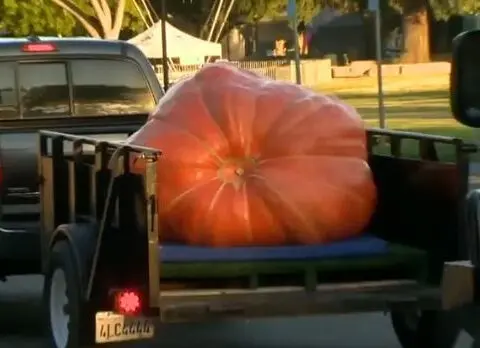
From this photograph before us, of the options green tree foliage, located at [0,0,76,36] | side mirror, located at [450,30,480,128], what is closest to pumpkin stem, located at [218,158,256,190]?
side mirror, located at [450,30,480,128]

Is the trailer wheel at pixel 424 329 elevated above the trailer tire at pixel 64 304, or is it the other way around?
the trailer tire at pixel 64 304

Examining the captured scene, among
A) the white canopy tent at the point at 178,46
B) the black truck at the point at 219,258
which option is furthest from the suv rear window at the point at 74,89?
the white canopy tent at the point at 178,46

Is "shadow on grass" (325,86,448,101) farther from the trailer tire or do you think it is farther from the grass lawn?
the trailer tire

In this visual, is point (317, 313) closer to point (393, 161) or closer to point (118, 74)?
point (393, 161)

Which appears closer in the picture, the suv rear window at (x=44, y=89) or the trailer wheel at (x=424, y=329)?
the trailer wheel at (x=424, y=329)

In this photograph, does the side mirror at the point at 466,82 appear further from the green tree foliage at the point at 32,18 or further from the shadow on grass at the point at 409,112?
the green tree foliage at the point at 32,18

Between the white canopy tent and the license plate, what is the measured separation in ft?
140

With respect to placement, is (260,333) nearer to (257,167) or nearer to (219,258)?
(257,167)

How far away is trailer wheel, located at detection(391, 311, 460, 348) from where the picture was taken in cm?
742

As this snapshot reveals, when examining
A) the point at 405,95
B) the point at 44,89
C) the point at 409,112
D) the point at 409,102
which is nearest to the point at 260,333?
the point at 44,89

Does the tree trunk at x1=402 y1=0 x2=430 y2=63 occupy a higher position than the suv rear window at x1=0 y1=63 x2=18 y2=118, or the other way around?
the tree trunk at x1=402 y1=0 x2=430 y2=63

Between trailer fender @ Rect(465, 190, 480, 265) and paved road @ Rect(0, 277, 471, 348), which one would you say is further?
paved road @ Rect(0, 277, 471, 348)

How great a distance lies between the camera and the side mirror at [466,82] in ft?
13.9

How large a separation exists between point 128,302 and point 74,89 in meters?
3.54
